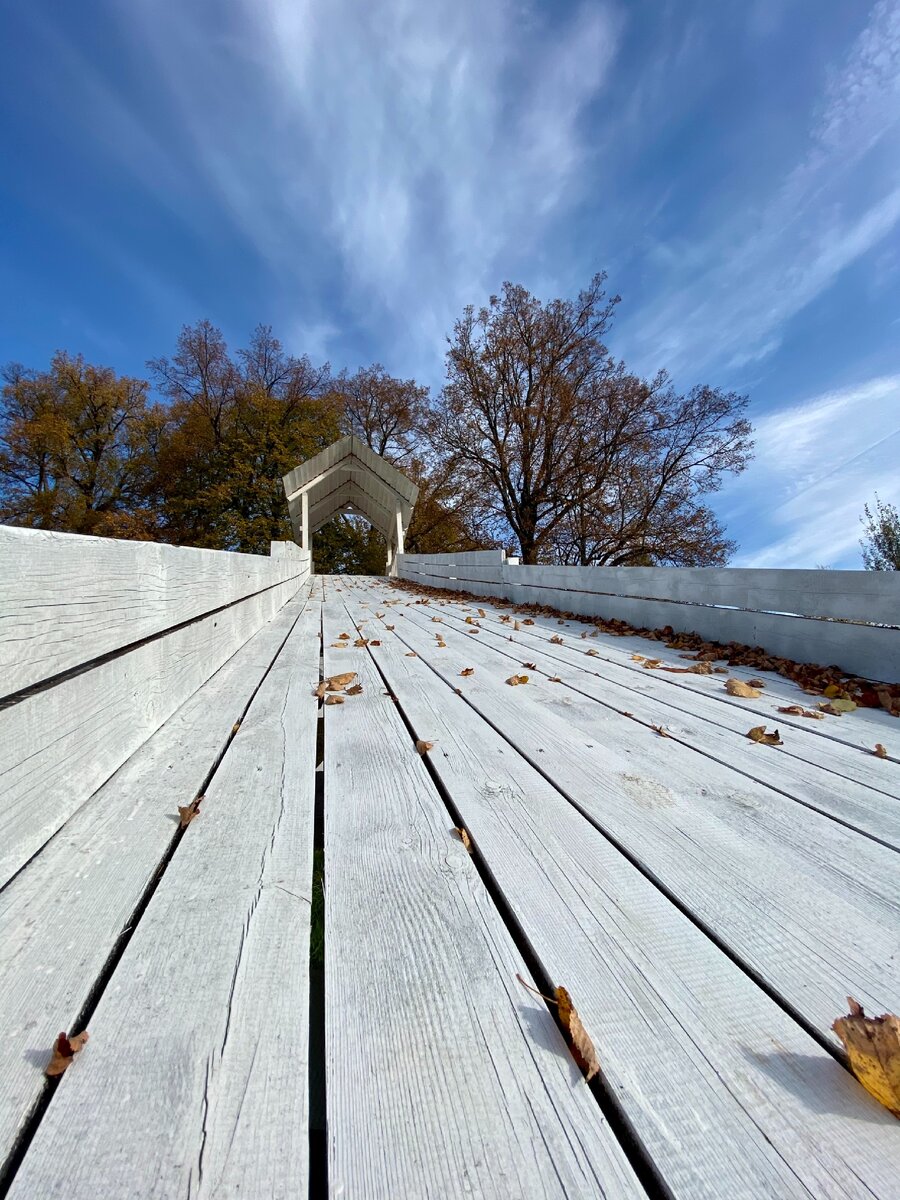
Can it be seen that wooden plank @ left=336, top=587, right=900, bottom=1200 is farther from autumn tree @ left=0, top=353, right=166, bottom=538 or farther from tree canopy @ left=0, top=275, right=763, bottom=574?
autumn tree @ left=0, top=353, right=166, bottom=538

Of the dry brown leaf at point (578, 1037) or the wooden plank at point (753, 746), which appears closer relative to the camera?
the dry brown leaf at point (578, 1037)

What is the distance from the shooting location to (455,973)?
2.65ft

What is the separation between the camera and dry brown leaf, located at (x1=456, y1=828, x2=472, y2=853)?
115 centimetres

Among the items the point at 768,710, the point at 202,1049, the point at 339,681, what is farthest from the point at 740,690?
the point at 202,1049

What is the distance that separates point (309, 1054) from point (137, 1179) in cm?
20

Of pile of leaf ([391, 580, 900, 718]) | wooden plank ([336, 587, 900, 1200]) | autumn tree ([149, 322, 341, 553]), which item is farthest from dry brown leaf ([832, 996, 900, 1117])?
autumn tree ([149, 322, 341, 553])

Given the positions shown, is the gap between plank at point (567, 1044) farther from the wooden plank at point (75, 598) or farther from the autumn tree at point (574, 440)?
the autumn tree at point (574, 440)

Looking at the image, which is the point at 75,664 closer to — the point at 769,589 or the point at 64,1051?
the point at 64,1051

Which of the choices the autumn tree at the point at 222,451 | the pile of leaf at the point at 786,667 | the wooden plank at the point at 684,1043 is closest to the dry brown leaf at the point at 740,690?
the pile of leaf at the point at 786,667

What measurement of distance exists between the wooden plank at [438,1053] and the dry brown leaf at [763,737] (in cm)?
→ 128

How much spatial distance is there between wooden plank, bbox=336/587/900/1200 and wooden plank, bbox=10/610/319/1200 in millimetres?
400

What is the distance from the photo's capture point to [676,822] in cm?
125

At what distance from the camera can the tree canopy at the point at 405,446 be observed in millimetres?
13703

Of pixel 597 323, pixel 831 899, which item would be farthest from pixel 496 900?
pixel 597 323
